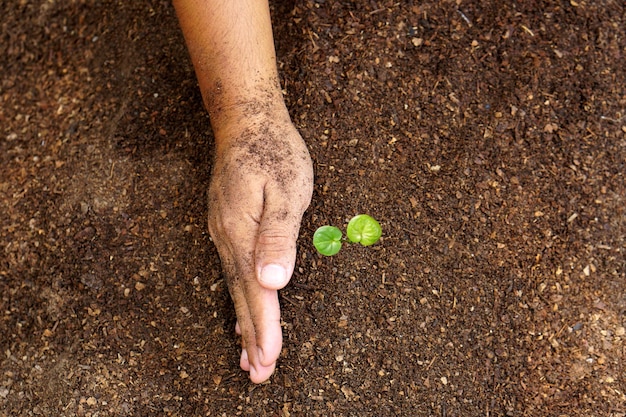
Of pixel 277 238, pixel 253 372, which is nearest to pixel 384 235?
pixel 277 238

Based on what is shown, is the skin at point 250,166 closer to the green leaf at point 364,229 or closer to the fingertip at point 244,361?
the fingertip at point 244,361

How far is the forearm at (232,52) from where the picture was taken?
4.82 feet

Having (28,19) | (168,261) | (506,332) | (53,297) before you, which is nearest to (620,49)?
(506,332)

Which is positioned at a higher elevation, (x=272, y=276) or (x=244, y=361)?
(x=272, y=276)

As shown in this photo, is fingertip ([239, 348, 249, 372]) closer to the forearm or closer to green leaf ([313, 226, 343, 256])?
green leaf ([313, 226, 343, 256])

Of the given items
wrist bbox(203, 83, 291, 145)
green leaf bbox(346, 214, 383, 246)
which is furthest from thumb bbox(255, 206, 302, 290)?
wrist bbox(203, 83, 291, 145)

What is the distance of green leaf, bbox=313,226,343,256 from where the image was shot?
4.56 ft

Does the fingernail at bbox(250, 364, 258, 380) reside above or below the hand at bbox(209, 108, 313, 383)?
below

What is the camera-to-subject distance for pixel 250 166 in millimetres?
1415

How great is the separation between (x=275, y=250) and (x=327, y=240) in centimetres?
14

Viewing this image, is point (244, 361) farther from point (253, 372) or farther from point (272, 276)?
point (272, 276)

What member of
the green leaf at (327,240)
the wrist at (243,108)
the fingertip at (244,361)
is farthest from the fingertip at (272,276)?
the wrist at (243,108)

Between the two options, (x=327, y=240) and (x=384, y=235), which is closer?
(x=327, y=240)

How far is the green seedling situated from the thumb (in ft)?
0.23
